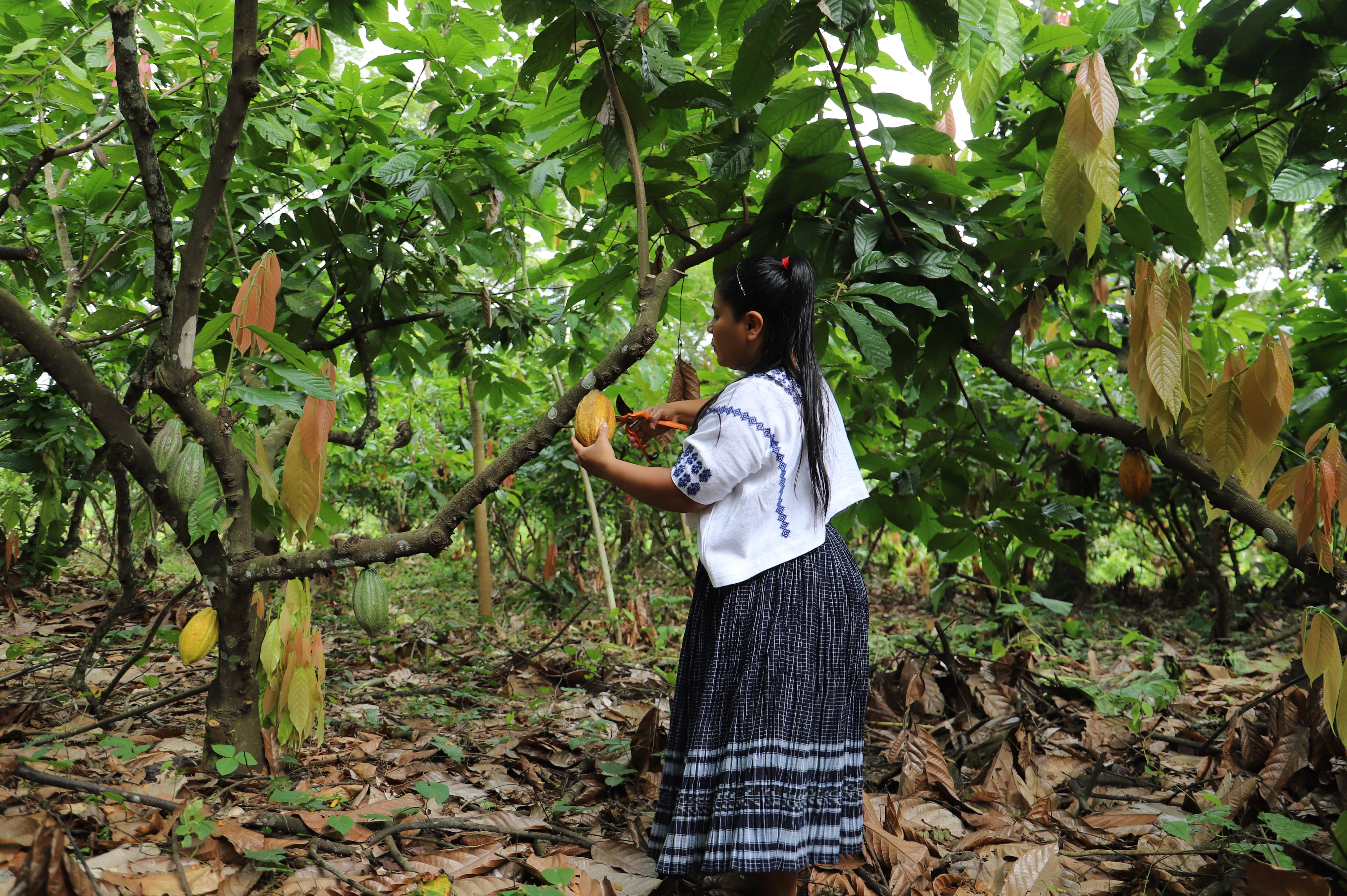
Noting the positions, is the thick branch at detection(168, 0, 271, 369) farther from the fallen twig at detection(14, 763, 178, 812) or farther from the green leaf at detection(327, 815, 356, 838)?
the green leaf at detection(327, 815, 356, 838)

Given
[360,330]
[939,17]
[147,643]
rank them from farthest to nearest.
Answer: [360,330], [147,643], [939,17]

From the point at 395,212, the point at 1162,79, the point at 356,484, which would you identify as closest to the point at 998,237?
the point at 1162,79

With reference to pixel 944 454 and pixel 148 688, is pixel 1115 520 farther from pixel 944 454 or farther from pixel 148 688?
pixel 148 688

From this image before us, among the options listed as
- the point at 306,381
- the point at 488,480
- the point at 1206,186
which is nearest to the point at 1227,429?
the point at 1206,186

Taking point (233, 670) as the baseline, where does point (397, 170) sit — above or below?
above

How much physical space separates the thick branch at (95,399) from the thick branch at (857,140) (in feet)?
4.75

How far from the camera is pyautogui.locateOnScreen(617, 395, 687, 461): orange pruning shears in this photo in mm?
1710

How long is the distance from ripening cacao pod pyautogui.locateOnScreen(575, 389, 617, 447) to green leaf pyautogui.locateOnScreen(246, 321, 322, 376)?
1.44 feet

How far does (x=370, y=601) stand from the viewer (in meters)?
2.14

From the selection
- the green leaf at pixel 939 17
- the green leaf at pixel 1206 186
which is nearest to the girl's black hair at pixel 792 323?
the green leaf at pixel 939 17

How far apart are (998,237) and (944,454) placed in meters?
0.59

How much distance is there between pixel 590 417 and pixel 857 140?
29.9 inches

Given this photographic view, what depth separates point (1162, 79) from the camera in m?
1.92

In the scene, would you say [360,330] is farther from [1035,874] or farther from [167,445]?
[1035,874]
